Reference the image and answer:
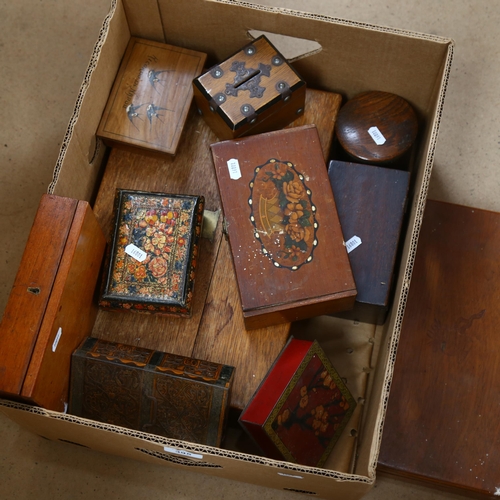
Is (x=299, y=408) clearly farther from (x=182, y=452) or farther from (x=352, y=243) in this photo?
(x=352, y=243)

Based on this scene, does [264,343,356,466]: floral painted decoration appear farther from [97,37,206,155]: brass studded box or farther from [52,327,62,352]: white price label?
[97,37,206,155]: brass studded box

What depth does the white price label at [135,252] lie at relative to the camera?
1.38 meters

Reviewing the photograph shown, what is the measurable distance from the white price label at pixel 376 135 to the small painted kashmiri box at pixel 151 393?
0.69m

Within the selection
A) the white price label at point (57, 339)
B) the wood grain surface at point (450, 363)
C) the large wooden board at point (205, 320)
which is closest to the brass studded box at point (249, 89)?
the large wooden board at point (205, 320)

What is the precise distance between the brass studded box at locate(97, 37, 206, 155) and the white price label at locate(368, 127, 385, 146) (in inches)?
18.7

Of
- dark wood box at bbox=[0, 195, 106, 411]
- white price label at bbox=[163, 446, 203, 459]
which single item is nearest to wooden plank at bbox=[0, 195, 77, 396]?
dark wood box at bbox=[0, 195, 106, 411]

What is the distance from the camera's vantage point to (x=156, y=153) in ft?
5.06

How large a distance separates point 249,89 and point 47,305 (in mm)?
697

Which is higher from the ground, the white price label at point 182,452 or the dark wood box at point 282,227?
the dark wood box at point 282,227

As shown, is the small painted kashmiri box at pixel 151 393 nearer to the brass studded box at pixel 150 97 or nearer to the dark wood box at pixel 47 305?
the dark wood box at pixel 47 305

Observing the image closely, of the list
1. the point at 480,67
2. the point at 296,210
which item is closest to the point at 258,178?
the point at 296,210

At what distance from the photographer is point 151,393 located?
132 centimetres

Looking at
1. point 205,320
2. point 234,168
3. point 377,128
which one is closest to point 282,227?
point 234,168

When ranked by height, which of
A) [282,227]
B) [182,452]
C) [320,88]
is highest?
[320,88]
